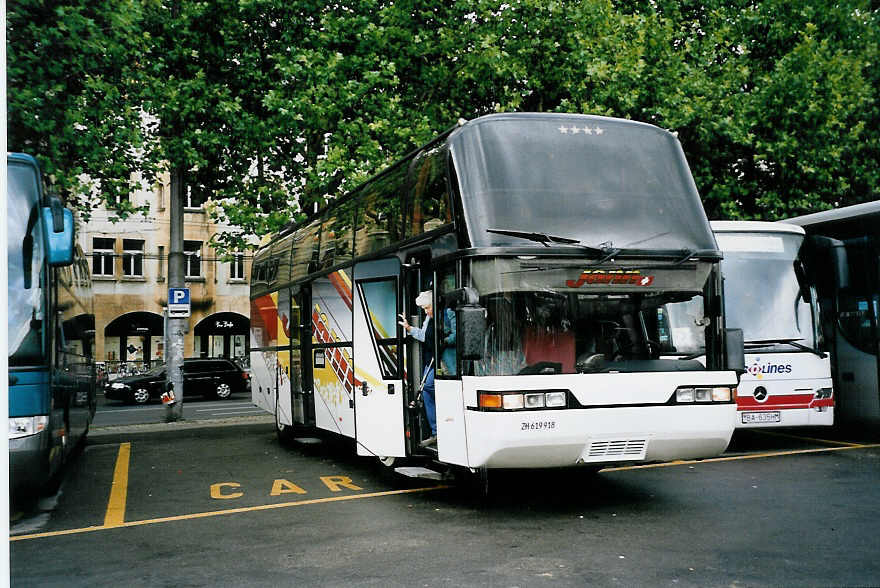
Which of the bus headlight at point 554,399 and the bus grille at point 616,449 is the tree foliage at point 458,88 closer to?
the bus headlight at point 554,399

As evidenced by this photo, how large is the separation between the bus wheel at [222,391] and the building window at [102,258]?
1153cm

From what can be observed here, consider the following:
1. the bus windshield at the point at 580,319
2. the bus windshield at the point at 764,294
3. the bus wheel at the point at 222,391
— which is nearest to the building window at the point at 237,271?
the bus wheel at the point at 222,391

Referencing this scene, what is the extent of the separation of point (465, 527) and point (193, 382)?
88.6 ft

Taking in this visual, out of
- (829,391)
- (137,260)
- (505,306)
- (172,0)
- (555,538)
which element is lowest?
(555,538)

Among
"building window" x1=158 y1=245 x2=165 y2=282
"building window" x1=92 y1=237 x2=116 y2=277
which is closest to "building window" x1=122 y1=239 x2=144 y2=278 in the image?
"building window" x1=92 y1=237 x2=116 y2=277

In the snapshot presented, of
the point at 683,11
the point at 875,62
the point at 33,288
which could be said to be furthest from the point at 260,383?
the point at 875,62

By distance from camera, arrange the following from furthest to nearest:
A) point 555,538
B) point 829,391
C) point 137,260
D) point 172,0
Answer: point 137,260 → point 172,0 → point 829,391 → point 555,538

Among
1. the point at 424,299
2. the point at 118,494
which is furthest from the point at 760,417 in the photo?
the point at 118,494

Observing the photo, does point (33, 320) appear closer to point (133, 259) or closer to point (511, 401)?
point (511, 401)

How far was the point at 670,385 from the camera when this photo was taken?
8031mm

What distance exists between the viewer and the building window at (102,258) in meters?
42.0

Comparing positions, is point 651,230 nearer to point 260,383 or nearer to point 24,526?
point 24,526

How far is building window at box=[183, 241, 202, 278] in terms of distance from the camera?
44350 mm

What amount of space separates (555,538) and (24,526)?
189 inches
